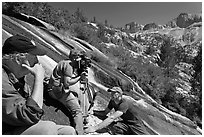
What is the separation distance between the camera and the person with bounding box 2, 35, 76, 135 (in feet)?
6.26

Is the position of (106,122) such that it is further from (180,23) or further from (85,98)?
(180,23)

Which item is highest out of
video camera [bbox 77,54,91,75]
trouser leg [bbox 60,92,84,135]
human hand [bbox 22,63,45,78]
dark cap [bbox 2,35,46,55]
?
dark cap [bbox 2,35,46,55]

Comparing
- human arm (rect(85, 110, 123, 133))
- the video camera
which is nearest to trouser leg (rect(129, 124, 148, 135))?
human arm (rect(85, 110, 123, 133))

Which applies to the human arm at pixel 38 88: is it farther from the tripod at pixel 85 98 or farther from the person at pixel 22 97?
the tripod at pixel 85 98

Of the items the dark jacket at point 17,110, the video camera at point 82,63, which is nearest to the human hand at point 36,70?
the dark jacket at point 17,110

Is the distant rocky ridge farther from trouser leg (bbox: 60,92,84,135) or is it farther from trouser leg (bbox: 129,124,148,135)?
trouser leg (bbox: 60,92,84,135)

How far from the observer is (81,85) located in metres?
4.31

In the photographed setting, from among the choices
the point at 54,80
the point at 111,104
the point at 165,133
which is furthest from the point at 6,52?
the point at 165,133

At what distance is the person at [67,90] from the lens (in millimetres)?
4027

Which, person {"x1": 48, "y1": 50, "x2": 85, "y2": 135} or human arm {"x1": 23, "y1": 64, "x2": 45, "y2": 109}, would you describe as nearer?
human arm {"x1": 23, "y1": 64, "x2": 45, "y2": 109}

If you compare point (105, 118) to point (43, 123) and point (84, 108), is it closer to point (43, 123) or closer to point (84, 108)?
point (84, 108)

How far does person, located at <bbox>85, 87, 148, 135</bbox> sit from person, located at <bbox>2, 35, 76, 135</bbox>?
1845 mm

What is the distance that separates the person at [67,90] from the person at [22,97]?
1.16 meters

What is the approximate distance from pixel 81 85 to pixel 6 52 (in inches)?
72.2
